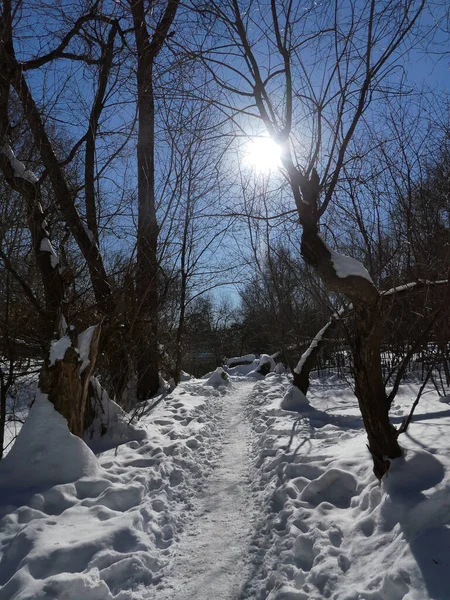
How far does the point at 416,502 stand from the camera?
112 inches

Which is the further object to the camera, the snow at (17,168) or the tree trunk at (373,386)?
the snow at (17,168)

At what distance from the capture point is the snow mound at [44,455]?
154 inches

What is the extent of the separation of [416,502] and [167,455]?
317 cm

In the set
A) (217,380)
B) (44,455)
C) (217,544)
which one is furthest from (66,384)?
(217,380)

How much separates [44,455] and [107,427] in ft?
5.86


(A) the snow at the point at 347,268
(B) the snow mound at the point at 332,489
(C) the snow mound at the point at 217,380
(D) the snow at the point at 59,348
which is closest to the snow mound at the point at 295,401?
(B) the snow mound at the point at 332,489

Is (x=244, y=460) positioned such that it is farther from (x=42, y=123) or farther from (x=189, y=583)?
(x=42, y=123)

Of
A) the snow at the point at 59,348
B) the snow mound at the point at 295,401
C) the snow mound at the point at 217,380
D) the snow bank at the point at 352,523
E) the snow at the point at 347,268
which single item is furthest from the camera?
the snow mound at the point at 217,380

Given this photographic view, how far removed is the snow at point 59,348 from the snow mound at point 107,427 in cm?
141

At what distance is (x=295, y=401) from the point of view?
333 inches

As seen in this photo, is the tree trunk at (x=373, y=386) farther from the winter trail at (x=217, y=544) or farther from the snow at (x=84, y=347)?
the snow at (x=84, y=347)

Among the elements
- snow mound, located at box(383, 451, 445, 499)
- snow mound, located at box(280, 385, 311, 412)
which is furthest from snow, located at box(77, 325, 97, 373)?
snow mound, located at box(280, 385, 311, 412)

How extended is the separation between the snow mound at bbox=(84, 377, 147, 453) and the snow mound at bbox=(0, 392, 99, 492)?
1.43 m

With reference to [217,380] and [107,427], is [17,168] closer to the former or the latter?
[107,427]
